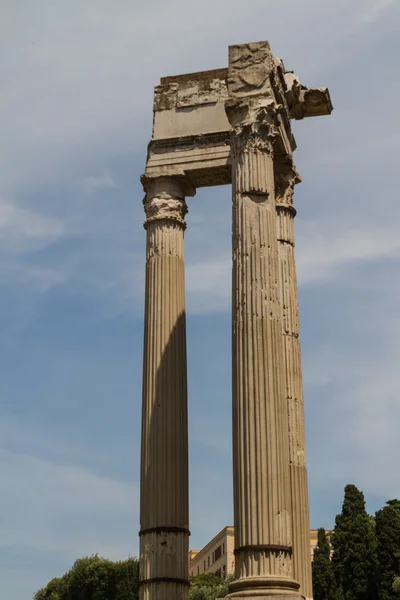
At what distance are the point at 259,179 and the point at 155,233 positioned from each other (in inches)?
236

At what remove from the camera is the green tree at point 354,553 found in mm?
69625

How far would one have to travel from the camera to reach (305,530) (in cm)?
2384

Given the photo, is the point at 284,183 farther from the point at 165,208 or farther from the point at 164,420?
the point at 164,420

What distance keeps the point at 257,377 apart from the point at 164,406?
19.0 feet

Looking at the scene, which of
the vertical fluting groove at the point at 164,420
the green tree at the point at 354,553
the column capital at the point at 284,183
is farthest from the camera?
the green tree at the point at 354,553

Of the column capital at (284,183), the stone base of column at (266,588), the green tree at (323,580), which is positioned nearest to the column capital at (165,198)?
the column capital at (284,183)

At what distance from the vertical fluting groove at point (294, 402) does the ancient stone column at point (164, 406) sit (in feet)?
9.45

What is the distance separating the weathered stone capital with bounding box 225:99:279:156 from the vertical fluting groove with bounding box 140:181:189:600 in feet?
17.0

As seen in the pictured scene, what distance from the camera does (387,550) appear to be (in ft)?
221

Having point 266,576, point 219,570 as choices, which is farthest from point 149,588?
point 219,570

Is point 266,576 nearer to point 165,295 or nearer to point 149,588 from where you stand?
point 149,588

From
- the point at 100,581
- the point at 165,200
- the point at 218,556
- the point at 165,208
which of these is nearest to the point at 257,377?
the point at 165,208

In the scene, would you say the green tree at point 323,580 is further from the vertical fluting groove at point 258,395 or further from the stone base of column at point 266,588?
the stone base of column at point 266,588

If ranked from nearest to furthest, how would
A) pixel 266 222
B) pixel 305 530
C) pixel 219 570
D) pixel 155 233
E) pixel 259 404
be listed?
pixel 259 404 → pixel 266 222 → pixel 305 530 → pixel 155 233 → pixel 219 570
